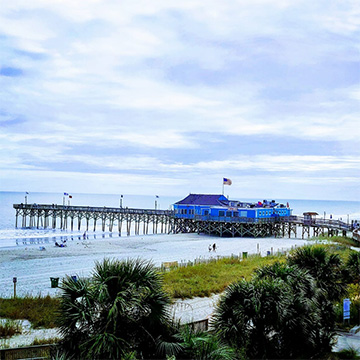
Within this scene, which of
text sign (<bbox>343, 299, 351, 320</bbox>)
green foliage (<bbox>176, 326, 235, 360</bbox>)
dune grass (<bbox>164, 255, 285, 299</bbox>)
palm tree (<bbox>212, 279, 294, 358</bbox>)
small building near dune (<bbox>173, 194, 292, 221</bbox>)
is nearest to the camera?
green foliage (<bbox>176, 326, 235, 360</bbox>)

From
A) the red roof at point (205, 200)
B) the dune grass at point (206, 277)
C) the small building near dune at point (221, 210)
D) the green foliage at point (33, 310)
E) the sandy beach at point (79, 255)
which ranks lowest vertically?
the sandy beach at point (79, 255)

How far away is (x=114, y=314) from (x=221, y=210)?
179 feet

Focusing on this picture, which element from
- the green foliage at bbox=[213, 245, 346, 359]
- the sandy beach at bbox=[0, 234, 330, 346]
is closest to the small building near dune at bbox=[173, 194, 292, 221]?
the sandy beach at bbox=[0, 234, 330, 346]

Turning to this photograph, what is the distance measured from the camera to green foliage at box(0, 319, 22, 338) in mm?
13422

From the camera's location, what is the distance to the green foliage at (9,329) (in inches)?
528

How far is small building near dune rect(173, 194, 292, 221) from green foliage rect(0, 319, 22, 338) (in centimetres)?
4840

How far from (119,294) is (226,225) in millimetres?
55131

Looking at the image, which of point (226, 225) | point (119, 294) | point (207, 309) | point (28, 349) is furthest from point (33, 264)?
point (226, 225)

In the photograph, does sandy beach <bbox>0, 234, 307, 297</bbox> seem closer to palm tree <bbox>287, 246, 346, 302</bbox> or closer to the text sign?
palm tree <bbox>287, 246, 346, 302</bbox>

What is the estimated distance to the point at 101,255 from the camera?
4066 centimetres

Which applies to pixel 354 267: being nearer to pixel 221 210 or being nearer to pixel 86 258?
pixel 86 258

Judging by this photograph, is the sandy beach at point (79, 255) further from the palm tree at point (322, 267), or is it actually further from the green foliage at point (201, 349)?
the green foliage at point (201, 349)

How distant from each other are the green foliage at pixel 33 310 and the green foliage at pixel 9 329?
2.12ft

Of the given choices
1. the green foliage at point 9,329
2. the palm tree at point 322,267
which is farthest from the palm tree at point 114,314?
the palm tree at point 322,267
